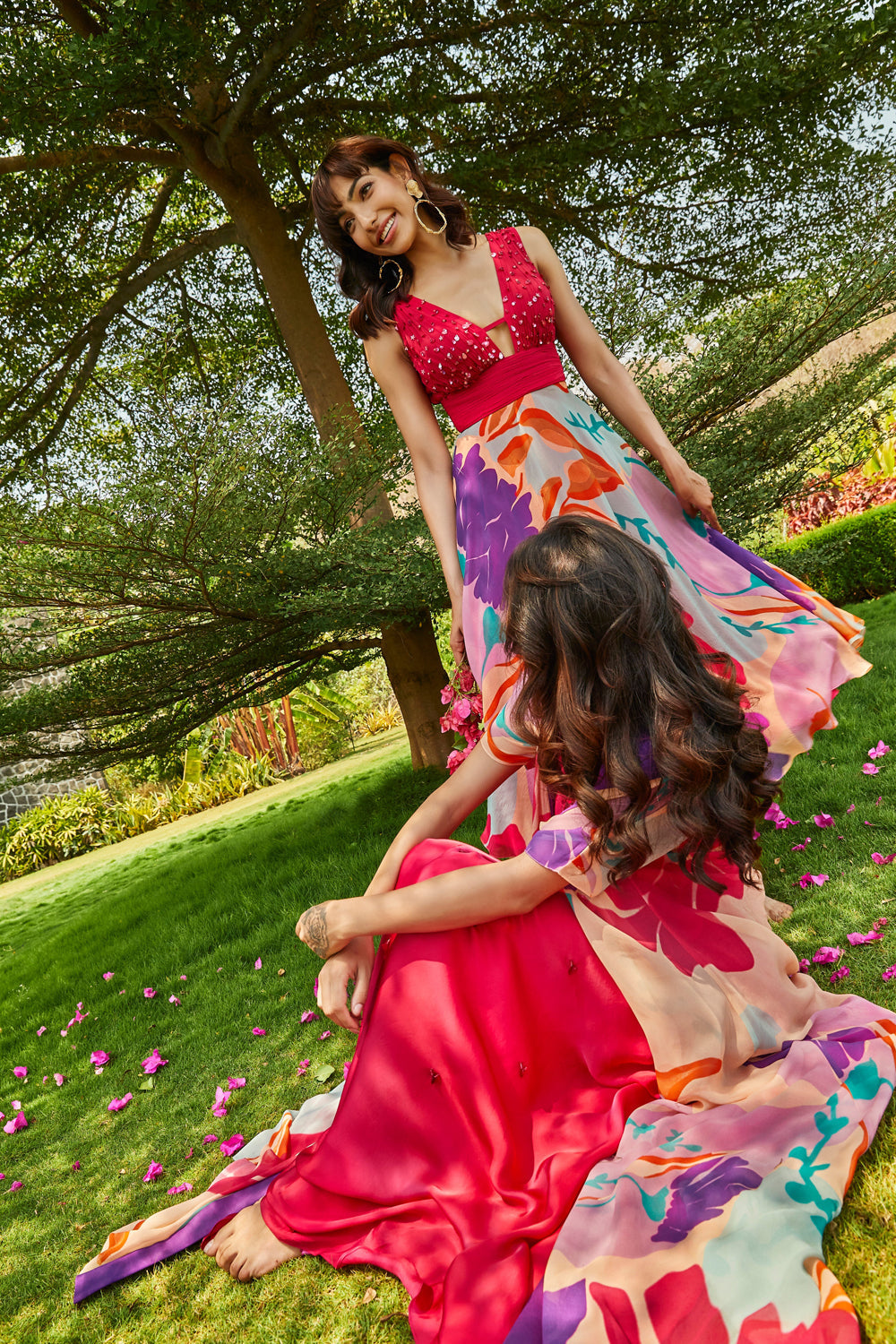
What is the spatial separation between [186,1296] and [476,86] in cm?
565

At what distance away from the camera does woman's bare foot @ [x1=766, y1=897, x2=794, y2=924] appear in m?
2.43

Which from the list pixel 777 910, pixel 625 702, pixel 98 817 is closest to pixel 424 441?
pixel 625 702

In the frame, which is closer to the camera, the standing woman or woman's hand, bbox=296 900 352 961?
woman's hand, bbox=296 900 352 961

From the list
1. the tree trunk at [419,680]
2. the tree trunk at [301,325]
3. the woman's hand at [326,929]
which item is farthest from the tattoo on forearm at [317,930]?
the tree trunk at [419,680]

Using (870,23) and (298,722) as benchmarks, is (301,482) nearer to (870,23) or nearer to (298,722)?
(870,23)

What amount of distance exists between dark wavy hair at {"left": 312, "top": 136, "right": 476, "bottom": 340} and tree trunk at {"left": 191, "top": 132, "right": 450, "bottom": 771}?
2467 millimetres

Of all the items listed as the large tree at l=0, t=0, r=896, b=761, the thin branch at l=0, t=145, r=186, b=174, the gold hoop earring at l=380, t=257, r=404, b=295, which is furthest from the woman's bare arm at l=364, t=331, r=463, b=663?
the thin branch at l=0, t=145, r=186, b=174

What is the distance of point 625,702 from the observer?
1559 mm

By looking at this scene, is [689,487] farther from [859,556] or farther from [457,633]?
[859,556]

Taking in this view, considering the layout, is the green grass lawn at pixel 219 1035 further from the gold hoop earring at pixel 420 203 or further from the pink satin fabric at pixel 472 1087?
the gold hoop earring at pixel 420 203

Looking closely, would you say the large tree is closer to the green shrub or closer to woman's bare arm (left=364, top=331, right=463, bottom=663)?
woman's bare arm (left=364, top=331, right=463, bottom=663)

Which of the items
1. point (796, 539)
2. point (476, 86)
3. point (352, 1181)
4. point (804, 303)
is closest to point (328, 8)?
point (476, 86)

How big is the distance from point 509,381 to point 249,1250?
2.03 metres

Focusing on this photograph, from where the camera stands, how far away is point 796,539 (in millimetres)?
8734
